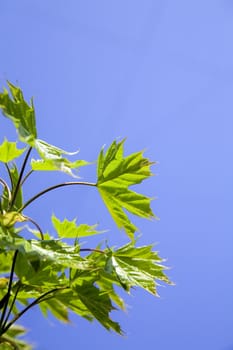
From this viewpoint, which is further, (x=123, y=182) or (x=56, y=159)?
(x=123, y=182)

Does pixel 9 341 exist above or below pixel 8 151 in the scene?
below

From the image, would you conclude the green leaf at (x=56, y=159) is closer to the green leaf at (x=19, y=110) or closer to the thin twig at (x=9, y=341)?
the green leaf at (x=19, y=110)

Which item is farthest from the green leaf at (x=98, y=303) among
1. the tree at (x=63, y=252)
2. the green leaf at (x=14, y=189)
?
the green leaf at (x=14, y=189)

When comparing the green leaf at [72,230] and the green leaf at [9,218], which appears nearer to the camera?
the green leaf at [9,218]

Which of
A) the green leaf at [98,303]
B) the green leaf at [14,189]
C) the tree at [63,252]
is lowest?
the green leaf at [98,303]

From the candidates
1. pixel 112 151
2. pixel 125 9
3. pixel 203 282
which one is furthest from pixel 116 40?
pixel 112 151

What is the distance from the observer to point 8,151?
494mm

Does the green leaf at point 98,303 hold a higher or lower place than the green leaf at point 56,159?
lower

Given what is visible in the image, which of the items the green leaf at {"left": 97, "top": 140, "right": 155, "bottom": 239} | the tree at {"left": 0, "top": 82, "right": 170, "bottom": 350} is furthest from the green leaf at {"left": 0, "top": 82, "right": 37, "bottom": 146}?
the green leaf at {"left": 97, "top": 140, "right": 155, "bottom": 239}

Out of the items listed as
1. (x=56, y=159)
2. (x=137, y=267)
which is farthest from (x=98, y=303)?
(x=56, y=159)

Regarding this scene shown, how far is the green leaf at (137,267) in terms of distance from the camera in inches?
18.7

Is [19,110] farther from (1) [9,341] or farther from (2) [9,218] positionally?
(1) [9,341]

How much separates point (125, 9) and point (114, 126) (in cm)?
72

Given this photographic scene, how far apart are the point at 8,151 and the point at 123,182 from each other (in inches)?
4.9
